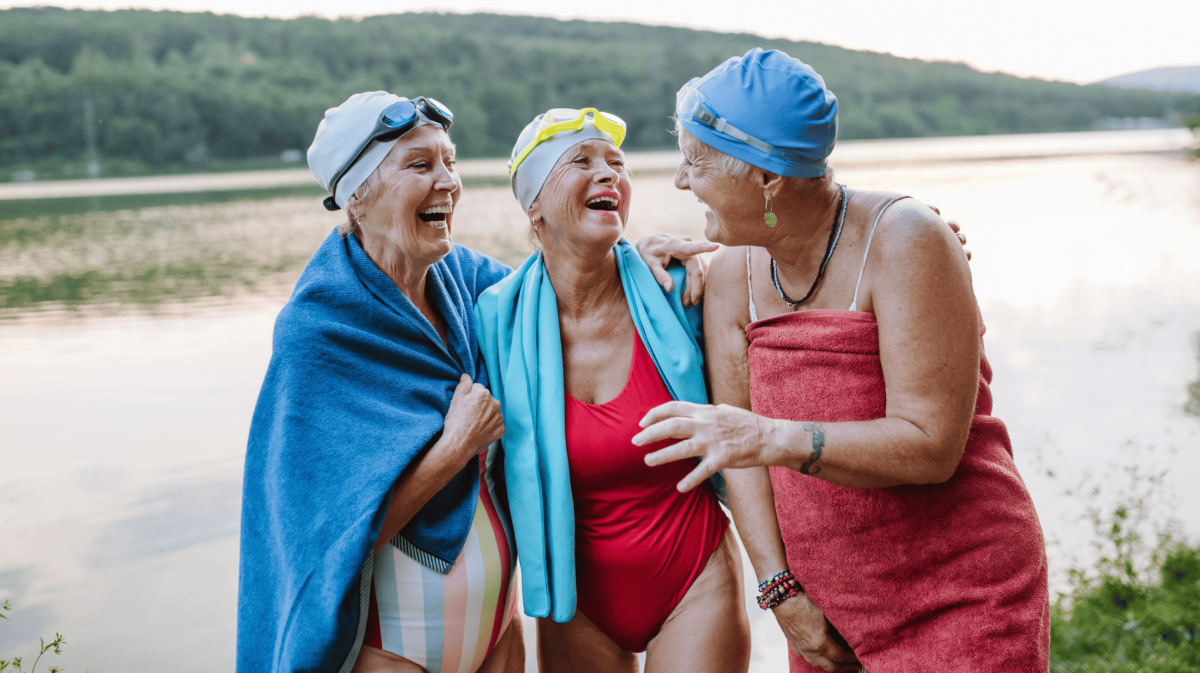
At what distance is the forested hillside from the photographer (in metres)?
50.1

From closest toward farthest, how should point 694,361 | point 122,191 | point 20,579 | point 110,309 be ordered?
1. point 694,361
2. point 20,579
3. point 110,309
4. point 122,191

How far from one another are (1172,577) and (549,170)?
11.3 feet

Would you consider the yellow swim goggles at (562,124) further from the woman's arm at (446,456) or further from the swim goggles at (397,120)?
the woman's arm at (446,456)

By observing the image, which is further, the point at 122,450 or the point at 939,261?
the point at 122,450

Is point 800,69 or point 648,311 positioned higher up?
point 800,69

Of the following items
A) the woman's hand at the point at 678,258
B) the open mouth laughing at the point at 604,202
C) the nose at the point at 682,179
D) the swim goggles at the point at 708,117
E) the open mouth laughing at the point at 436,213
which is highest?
the swim goggles at the point at 708,117

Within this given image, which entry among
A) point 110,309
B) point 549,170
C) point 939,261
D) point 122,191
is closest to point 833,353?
point 939,261

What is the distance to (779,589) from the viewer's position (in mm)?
2092

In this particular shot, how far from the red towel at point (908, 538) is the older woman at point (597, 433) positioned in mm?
471

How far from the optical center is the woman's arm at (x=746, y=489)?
2.07 meters

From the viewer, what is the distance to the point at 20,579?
5137mm

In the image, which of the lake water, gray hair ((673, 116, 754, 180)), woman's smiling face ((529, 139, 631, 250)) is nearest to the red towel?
gray hair ((673, 116, 754, 180))

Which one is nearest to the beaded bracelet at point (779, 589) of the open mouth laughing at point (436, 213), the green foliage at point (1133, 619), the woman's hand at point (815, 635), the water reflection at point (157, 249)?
the woman's hand at point (815, 635)

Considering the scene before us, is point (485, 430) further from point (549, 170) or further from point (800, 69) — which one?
point (800, 69)
